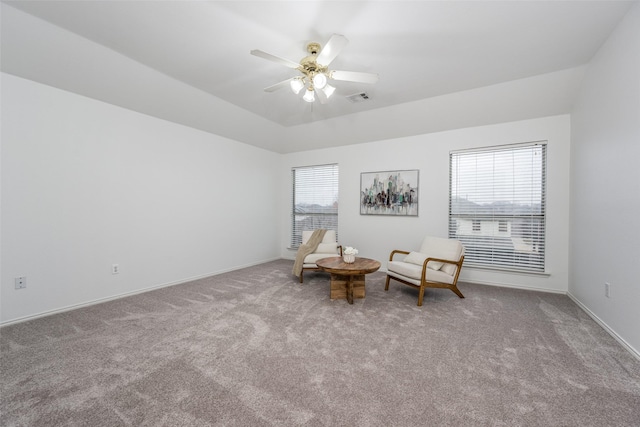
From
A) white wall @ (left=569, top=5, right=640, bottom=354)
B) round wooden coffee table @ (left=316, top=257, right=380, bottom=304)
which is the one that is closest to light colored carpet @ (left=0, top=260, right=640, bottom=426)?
round wooden coffee table @ (left=316, top=257, right=380, bottom=304)

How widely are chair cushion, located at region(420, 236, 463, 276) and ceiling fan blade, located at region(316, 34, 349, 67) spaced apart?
9.72 ft

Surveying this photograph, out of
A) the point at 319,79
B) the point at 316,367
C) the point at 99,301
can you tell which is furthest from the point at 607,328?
the point at 99,301

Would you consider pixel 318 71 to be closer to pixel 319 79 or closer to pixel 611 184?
pixel 319 79

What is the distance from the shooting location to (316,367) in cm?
198

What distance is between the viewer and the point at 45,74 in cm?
277

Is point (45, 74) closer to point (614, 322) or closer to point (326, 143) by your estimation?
point (326, 143)

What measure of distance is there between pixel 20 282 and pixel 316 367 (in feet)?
11.0

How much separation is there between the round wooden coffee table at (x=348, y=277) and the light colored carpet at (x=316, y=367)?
253mm

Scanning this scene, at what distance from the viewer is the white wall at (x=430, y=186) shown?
3.75 metres

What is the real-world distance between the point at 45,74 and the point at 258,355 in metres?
3.76

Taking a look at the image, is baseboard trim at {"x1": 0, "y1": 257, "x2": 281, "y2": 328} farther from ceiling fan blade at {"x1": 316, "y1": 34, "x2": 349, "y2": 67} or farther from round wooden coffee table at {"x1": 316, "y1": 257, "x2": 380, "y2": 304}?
ceiling fan blade at {"x1": 316, "y1": 34, "x2": 349, "y2": 67}

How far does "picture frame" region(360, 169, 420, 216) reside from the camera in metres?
4.76

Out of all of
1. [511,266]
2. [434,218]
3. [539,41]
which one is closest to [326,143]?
[434,218]

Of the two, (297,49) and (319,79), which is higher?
(297,49)
